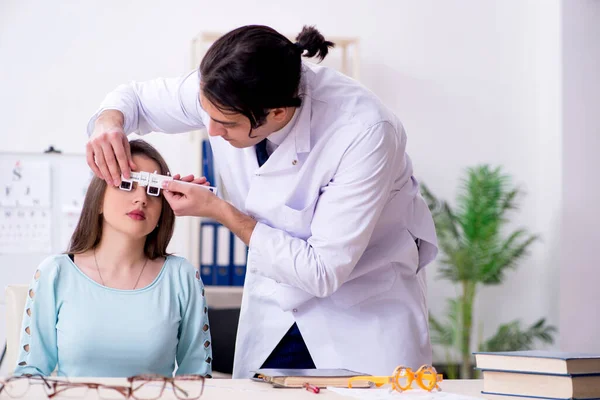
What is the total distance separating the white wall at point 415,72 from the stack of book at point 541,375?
3.02 metres

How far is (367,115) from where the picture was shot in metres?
1.58

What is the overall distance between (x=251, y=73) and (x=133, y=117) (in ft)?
1.69

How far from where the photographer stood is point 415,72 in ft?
14.2

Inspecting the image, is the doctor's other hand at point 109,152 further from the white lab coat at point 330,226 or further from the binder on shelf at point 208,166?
the binder on shelf at point 208,166

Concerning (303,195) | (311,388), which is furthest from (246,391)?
(303,195)

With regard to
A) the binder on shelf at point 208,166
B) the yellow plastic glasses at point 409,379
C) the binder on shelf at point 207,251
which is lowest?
the yellow plastic glasses at point 409,379

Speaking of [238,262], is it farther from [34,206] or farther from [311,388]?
[311,388]

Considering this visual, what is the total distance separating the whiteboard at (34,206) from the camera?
3701mm

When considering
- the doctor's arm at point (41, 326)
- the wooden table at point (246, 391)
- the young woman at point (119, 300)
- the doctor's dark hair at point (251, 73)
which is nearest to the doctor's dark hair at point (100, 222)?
the young woman at point (119, 300)

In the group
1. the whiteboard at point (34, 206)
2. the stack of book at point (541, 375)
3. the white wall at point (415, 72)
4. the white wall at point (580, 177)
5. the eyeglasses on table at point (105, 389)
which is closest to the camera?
the eyeglasses on table at point (105, 389)

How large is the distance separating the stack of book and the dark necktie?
75cm

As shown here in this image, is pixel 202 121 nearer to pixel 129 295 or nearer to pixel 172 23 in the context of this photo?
pixel 129 295

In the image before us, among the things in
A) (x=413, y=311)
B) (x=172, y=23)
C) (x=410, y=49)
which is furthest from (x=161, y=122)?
(x=410, y=49)

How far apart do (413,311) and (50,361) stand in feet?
2.80
